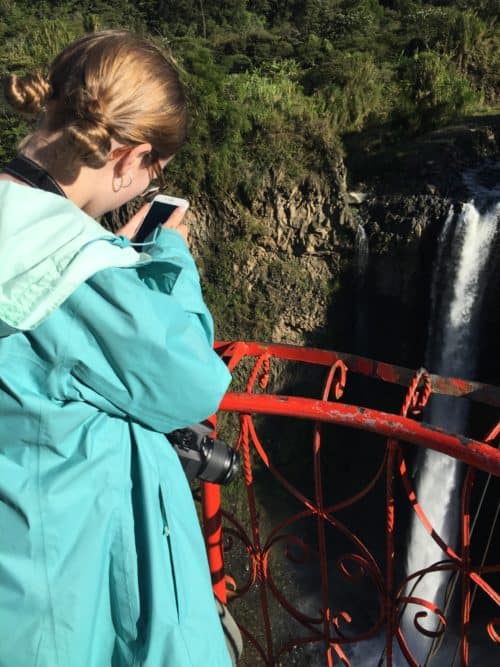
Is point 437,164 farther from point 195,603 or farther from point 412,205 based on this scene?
point 195,603

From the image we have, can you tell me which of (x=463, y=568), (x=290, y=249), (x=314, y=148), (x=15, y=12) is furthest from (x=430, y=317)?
(x=15, y=12)

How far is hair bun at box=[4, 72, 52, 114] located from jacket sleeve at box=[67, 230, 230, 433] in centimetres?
28

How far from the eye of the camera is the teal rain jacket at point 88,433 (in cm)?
71

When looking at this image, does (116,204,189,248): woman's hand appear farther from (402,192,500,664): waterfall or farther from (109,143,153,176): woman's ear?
(402,192,500,664): waterfall

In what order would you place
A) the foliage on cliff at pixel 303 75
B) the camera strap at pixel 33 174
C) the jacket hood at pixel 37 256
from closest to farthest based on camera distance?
1. the jacket hood at pixel 37 256
2. the camera strap at pixel 33 174
3. the foliage on cliff at pixel 303 75

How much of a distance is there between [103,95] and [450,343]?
786 centimetres

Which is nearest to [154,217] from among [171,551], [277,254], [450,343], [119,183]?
[119,183]

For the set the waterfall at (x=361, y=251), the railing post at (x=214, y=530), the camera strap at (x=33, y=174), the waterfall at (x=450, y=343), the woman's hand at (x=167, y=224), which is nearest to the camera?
the camera strap at (x=33, y=174)

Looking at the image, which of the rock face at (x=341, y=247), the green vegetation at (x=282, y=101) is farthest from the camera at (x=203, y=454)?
the rock face at (x=341, y=247)

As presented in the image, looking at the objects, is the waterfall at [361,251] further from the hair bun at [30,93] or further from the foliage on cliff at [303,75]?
the hair bun at [30,93]

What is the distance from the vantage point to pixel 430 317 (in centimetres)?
825

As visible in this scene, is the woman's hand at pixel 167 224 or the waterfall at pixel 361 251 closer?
the woman's hand at pixel 167 224

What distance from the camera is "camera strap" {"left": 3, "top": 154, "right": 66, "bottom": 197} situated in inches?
31.5

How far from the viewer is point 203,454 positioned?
3.64 ft
